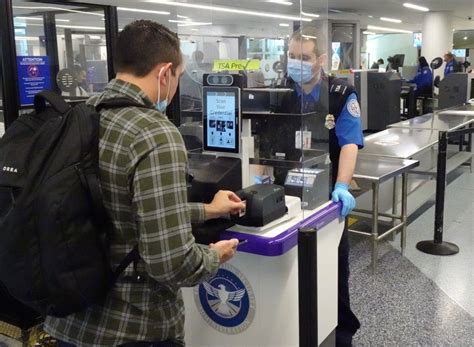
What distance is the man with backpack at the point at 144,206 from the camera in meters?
1.12

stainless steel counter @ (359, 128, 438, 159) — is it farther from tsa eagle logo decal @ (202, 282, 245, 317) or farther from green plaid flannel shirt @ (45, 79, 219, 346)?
green plaid flannel shirt @ (45, 79, 219, 346)

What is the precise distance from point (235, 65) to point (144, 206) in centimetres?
117

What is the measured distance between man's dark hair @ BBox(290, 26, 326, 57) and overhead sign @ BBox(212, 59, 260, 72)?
209 millimetres

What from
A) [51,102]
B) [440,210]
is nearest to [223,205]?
[51,102]

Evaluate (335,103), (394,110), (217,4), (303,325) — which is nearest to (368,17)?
(394,110)

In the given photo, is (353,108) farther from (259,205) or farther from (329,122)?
(259,205)

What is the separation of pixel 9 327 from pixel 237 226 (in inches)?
53.9

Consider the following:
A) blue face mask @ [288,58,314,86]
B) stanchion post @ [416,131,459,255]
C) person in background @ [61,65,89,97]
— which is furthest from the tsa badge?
stanchion post @ [416,131,459,255]

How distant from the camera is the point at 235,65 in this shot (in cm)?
214

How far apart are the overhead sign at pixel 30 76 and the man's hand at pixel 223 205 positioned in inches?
51.3

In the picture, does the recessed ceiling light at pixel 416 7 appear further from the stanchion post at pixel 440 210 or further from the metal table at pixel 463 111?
the stanchion post at pixel 440 210

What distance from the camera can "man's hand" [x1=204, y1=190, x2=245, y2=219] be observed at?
1.55 m

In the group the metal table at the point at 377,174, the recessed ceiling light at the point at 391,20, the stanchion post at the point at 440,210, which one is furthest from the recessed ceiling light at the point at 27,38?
the recessed ceiling light at the point at 391,20

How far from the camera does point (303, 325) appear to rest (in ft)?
5.05
